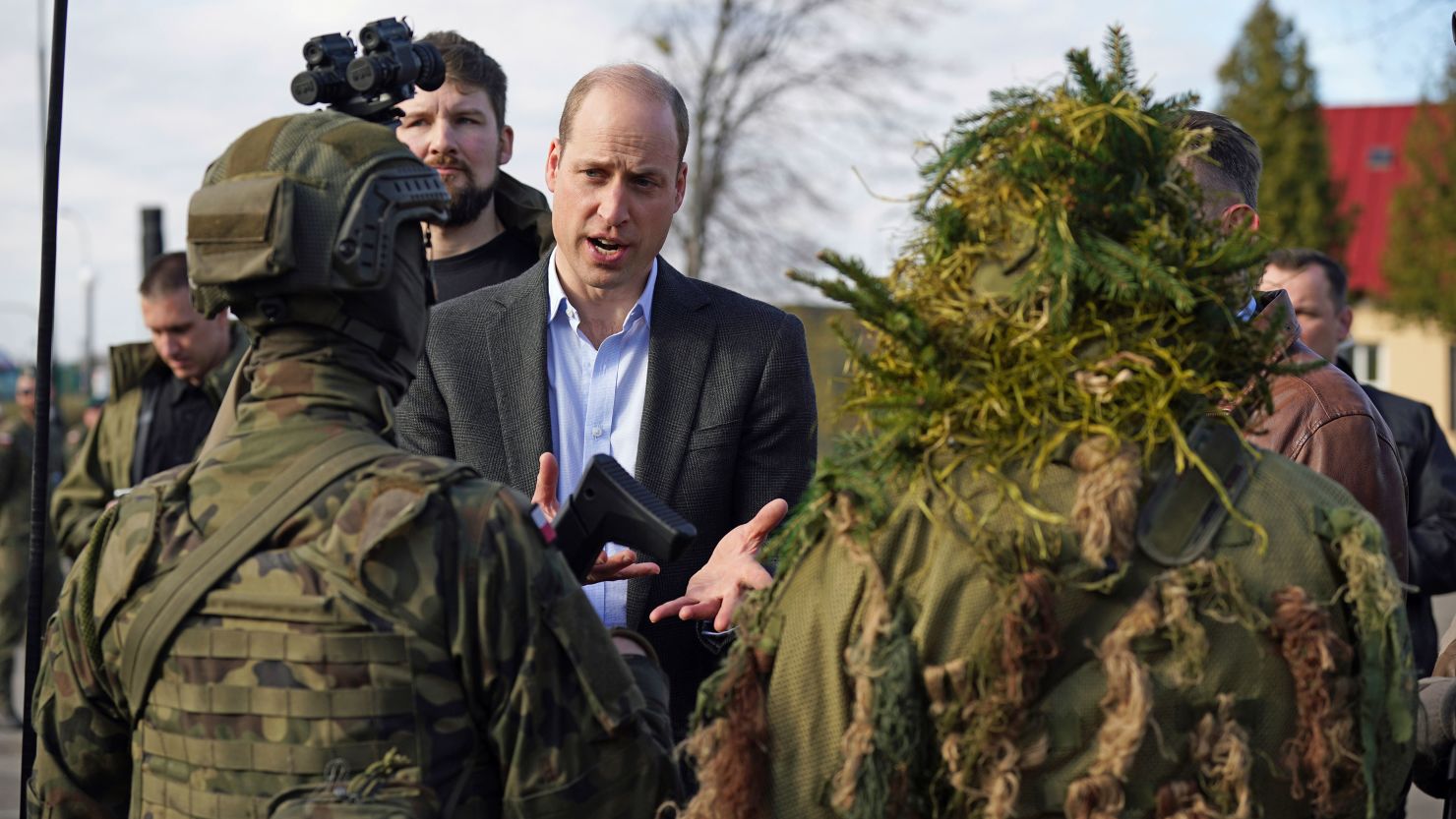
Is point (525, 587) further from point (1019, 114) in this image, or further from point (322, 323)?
point (1019, 114)

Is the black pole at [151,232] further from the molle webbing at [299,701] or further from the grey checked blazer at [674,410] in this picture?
the molle webbing at [299,701]

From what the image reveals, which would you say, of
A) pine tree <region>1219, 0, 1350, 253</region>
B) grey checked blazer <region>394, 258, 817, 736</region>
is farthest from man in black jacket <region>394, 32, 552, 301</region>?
pine tree <region>1219, 0, 1350, 253</region>

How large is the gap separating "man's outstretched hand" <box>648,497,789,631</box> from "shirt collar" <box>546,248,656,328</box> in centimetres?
77

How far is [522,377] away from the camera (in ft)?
12.2

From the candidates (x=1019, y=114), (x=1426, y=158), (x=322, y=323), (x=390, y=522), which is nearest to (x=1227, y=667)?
(x=1019, y=114)

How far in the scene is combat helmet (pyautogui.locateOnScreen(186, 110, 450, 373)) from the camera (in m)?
2.32

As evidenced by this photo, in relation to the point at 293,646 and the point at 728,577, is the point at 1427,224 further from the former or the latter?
the point at 293,646

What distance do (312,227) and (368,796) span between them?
813 mm

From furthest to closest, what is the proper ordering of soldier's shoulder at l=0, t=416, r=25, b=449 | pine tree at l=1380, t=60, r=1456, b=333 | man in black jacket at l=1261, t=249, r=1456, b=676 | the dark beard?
1. pine tree at l=1380, t=60, r=1456, b=333
2. soldier's shoulder at l=0, t=416, r=25, b=449
3. man in black jacket at l=1261, t=249, r=1456, b=676
4. the dark beard

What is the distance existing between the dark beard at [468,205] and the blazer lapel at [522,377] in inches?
35.1

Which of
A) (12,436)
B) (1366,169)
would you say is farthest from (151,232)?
(1366,169)

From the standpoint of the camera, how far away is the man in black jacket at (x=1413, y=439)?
5445 millimetres

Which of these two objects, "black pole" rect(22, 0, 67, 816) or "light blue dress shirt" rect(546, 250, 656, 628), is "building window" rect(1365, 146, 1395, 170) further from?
"black pole" rect(22, 0, 67, 816)

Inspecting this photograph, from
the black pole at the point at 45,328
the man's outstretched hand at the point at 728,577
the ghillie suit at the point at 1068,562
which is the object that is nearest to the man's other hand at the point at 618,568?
the man's outstretched hand at the point at 728,577
